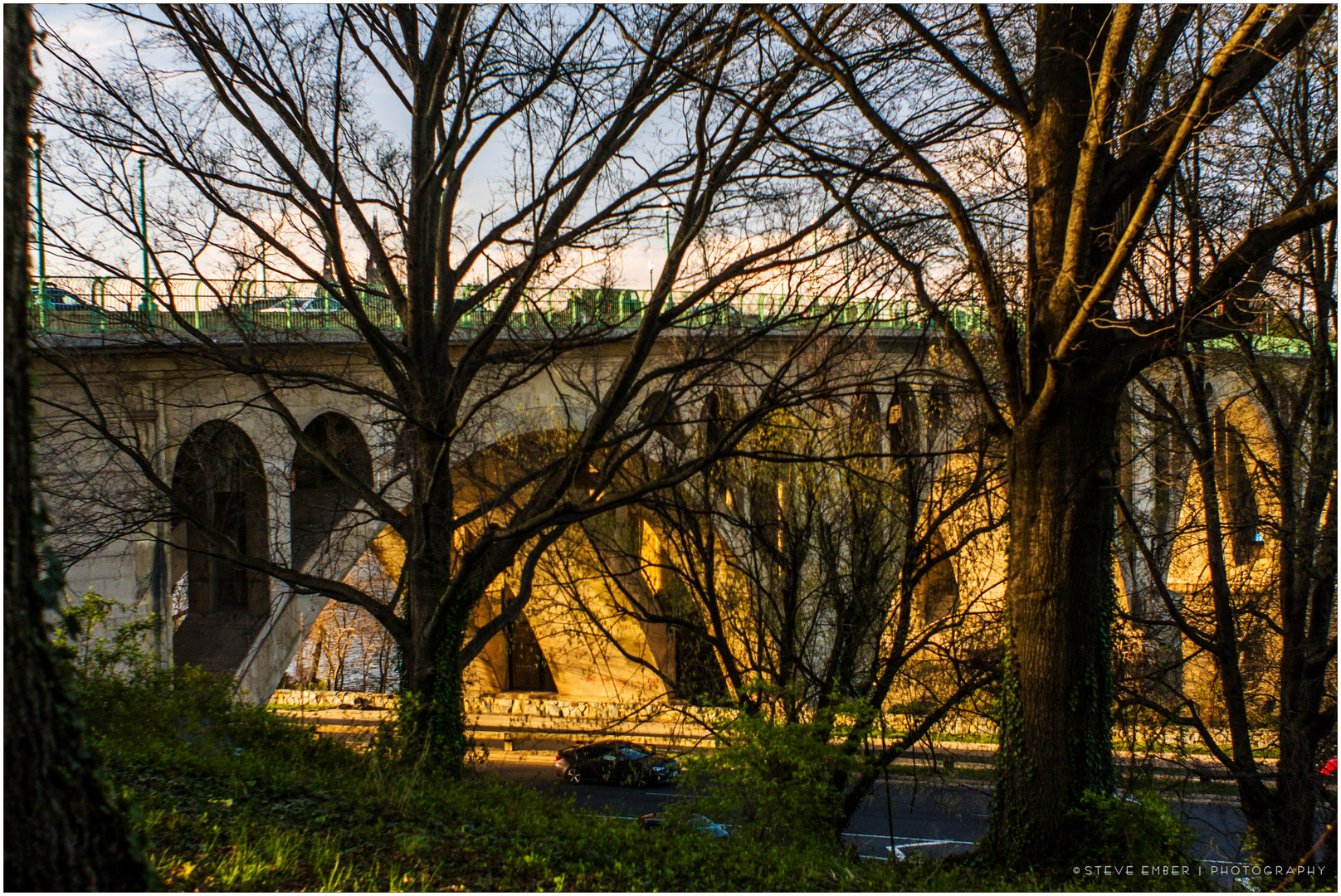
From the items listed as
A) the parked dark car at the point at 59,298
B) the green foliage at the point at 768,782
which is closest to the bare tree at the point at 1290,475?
the green foliage at the point at 768,782

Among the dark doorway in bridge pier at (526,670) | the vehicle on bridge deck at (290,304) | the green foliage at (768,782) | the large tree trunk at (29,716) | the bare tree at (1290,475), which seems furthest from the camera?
the dark doorway in bridge pier at (526,670)

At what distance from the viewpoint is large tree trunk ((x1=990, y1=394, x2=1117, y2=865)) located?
655 centimetres

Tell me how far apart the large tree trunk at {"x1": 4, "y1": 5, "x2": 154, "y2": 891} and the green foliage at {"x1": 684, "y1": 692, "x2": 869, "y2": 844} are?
6.06 meters

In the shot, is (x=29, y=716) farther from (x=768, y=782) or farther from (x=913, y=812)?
(x=913, y=812)

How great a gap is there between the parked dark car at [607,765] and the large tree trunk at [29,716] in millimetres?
18013

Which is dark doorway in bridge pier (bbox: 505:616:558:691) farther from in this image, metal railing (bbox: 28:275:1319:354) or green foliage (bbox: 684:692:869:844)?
green foliage (bbox: 684:692:869:844)

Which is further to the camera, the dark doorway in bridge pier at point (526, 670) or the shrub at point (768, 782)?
the dark doorway in bridge pier at point (526, 670)

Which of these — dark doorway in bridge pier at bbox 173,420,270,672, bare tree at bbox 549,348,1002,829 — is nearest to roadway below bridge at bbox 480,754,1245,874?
bare tree at bbox 549,348,1002,829

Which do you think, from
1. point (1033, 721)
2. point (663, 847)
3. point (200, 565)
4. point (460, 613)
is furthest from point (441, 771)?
point (200, 565)

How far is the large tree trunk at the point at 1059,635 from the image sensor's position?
655 centimetres

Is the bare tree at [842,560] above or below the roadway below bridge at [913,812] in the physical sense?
above

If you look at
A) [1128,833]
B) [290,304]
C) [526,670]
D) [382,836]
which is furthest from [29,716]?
[526,670]

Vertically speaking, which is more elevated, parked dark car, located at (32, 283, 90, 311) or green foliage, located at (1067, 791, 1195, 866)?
parked dark car, located at (32, 283, 90, 311)

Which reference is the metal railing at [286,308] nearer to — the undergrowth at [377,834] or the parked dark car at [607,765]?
the undergrowth at [377,834]
